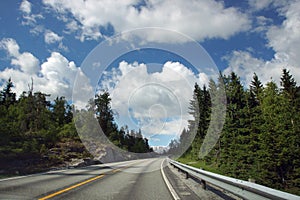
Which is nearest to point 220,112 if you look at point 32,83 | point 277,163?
point 277,163

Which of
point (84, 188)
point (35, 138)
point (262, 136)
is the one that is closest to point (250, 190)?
point (84, 188)

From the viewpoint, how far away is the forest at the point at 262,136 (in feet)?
82.0

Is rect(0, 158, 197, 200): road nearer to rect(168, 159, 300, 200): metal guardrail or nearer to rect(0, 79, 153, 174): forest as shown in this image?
rect(168, 159, 300, 200): metal guardrail

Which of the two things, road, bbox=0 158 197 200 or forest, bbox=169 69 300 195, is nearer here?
road, bbox=0 158 197 200

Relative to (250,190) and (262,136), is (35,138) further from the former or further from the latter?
(250,190)

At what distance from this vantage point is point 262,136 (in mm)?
26328

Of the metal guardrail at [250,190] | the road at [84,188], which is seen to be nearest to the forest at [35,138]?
the road at [84,188]

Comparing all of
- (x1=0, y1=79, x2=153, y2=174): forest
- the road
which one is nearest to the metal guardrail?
the road

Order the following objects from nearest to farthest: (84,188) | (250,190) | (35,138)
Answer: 1. (250,190)
2. (84,188)
3. (35,138)

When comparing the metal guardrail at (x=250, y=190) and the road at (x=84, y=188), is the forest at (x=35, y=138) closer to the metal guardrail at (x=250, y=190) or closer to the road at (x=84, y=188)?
the road at (x=84, y=188)

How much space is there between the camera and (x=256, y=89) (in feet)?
130

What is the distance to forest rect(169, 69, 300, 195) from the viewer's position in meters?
25.0

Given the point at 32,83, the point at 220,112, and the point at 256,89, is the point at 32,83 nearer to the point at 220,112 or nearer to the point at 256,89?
the point at 220,112

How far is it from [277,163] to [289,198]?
2515cm
